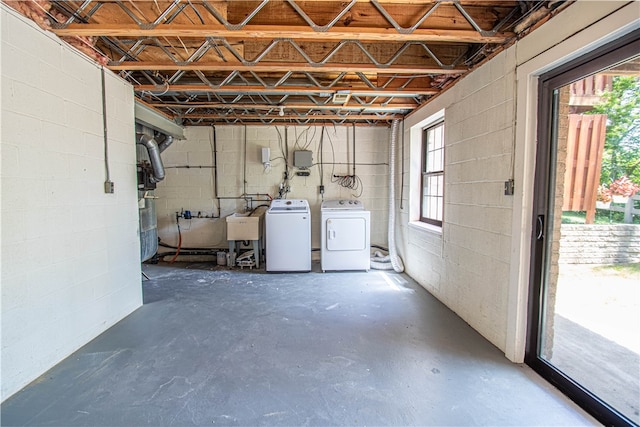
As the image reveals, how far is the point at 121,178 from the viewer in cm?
269

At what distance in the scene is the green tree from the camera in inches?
56.7

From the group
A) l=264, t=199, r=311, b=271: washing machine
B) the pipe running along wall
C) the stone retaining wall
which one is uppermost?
the pipe running along wall

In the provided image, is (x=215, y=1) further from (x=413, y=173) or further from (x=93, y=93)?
(x=413, y=173)

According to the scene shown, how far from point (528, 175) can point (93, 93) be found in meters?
3.38

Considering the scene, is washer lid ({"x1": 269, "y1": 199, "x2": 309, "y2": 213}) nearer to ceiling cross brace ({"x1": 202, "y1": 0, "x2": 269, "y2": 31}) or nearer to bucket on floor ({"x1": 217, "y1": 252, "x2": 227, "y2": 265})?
bucket on floor ({"x1": 217, "y1": 252, "x2": 227, "y2": 265})

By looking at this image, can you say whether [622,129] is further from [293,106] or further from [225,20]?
[293,106]

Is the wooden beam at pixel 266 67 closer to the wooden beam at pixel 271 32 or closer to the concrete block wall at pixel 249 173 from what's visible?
the wooden beam at pixel 271 32

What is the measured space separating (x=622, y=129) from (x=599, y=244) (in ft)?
2.16

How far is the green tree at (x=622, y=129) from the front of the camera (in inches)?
56.7

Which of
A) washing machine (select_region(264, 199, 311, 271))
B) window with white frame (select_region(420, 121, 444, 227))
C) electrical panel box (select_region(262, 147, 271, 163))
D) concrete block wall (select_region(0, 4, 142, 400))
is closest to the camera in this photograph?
concrete block wall (select_region(0, 4, 142, 400))

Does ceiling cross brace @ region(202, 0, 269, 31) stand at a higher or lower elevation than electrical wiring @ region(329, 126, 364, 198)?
higher

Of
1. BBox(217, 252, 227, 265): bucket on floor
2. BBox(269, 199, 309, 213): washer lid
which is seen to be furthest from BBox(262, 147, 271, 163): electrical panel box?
BBox(217, 252, 227, 265): bucket on floor

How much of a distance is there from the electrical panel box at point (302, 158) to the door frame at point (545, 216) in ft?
10.7

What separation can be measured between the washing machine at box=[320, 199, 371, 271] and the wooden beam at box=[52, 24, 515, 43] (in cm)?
246
